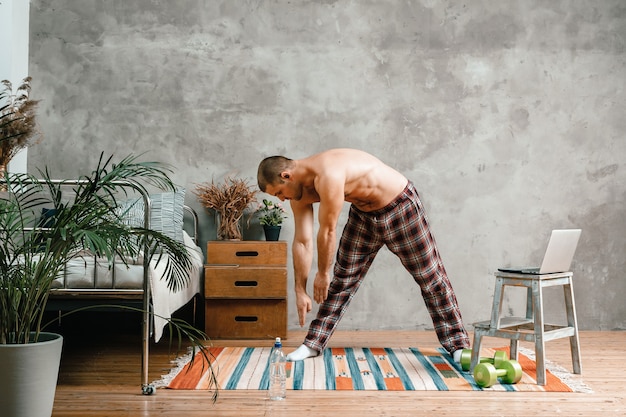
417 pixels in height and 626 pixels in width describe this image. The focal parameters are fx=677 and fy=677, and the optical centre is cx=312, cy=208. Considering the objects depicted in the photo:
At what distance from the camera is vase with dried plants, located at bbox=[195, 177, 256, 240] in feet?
15.3

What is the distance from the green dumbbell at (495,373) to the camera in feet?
10.2

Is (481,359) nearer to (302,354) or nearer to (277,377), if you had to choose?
(302,354)

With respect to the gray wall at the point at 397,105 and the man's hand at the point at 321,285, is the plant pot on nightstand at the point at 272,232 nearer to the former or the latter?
the gray wall at the point at 397,105

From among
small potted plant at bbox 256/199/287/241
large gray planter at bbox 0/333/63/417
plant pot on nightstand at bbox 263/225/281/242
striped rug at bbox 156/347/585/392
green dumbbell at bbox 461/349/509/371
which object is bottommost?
striped rug at bbox 156/347/585/392

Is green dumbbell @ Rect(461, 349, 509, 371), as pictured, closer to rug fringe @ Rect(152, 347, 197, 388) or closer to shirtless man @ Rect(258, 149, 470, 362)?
shirtless man @ Rect(258, 149, 470, 362)

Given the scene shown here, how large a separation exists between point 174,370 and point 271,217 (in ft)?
5.01

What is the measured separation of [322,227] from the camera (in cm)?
337

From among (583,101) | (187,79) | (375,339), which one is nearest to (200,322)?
(375,339)

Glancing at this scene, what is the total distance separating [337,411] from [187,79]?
3.01m

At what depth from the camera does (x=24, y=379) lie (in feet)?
8.07

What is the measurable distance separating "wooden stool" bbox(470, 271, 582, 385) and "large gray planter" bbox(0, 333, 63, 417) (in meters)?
2.00

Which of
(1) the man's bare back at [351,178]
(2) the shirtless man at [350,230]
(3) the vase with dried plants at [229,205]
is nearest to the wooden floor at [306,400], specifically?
(2) the shirtless man at [350,230]

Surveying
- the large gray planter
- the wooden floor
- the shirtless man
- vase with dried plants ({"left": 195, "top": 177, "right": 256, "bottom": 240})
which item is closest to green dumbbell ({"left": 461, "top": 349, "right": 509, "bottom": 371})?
the shirtless man

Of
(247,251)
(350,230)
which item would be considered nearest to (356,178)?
(350,230)
